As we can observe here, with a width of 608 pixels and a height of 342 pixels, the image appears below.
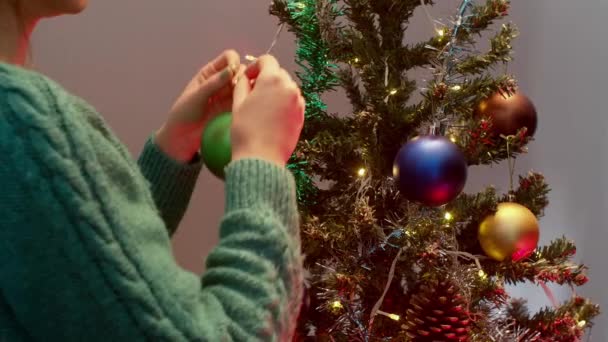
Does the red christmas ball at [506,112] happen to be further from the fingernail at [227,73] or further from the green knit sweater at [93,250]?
the green knit sweater at [93,250]

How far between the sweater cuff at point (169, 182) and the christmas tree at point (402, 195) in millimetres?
266

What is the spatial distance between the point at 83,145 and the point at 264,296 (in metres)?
0.15

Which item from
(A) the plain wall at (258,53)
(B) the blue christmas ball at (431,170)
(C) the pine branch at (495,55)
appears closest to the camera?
(B) the blue christmas ball at (431,170)

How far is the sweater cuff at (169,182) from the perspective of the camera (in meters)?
0.58

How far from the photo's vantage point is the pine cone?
787 millimetres

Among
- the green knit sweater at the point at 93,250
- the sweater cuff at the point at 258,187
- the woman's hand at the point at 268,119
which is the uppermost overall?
the woman's hand at the point at 268,119

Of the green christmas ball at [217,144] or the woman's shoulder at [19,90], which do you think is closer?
the woman's shoulder at [19,90]

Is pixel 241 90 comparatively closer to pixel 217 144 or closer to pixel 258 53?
pixel 217 144

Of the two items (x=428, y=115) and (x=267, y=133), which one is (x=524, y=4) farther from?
(x=267, y=133)

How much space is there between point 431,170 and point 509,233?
0.67 ft

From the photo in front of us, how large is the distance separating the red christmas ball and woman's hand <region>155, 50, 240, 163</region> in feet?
1.50

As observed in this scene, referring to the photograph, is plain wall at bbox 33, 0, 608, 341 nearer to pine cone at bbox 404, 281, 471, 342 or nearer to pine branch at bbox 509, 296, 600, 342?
pine branch at bbox 509, 296, 600, 342

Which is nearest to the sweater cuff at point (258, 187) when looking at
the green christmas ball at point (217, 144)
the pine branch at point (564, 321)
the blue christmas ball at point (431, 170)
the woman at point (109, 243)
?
the woman at point (109, 243)

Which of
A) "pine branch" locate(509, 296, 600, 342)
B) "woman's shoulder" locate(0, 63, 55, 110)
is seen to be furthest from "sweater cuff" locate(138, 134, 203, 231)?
"pine branch" locate(509, 296, 600, 342)
